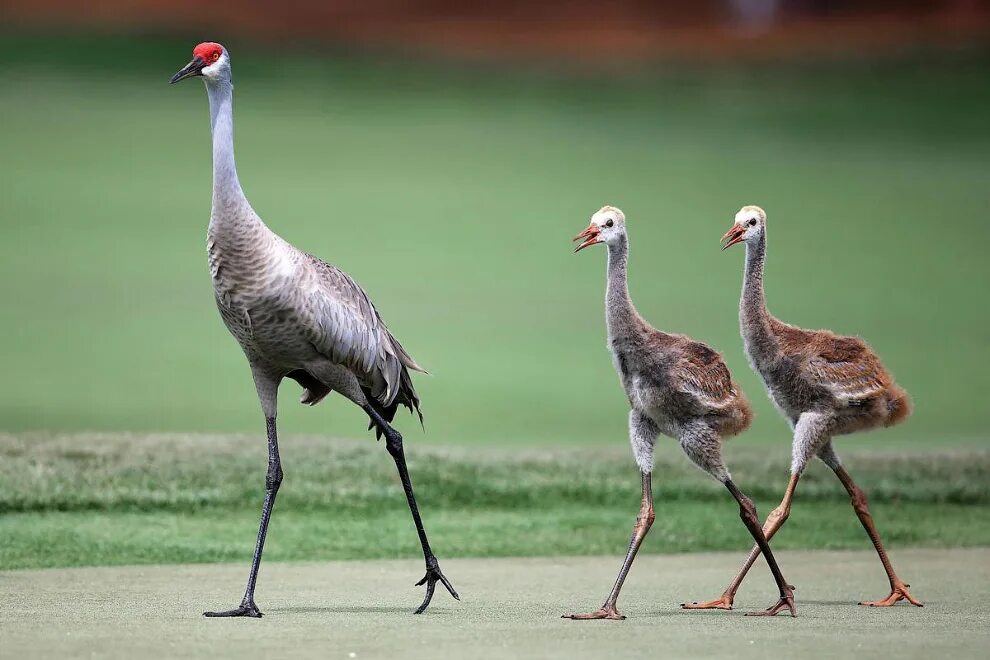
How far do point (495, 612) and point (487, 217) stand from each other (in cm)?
938

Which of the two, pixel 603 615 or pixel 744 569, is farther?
pixel 744 569

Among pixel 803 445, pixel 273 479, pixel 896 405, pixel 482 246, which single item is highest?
pixel 896 405

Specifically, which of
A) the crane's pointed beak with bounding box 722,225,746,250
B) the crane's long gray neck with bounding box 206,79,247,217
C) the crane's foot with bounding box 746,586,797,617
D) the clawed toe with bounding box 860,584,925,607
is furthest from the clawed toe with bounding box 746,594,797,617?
the crane's long gray neck with bounding box 206,79,247,217

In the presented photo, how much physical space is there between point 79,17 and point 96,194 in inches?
108

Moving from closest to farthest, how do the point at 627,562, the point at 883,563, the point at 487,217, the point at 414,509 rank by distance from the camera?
1. the point at 627,562
2. the point at 414,509
3. the point at 883,563
4. the point at 487,217

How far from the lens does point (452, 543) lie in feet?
28.4

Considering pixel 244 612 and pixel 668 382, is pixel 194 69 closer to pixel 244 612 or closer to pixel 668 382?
pixel 244 612

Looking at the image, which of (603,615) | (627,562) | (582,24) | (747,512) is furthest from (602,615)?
(582,24)

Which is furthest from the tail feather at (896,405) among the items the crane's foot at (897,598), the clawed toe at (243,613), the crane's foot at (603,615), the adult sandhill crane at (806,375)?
→ the clawed toe at (243,613)

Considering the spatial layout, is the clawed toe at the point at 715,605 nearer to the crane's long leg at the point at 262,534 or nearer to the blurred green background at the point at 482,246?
the crane's long leg at the point at 262,534

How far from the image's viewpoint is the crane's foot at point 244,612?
5852 mm

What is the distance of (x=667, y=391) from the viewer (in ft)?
20.1

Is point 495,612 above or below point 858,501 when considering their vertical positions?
below

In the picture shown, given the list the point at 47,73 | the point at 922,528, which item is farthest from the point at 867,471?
the point at 47,73
